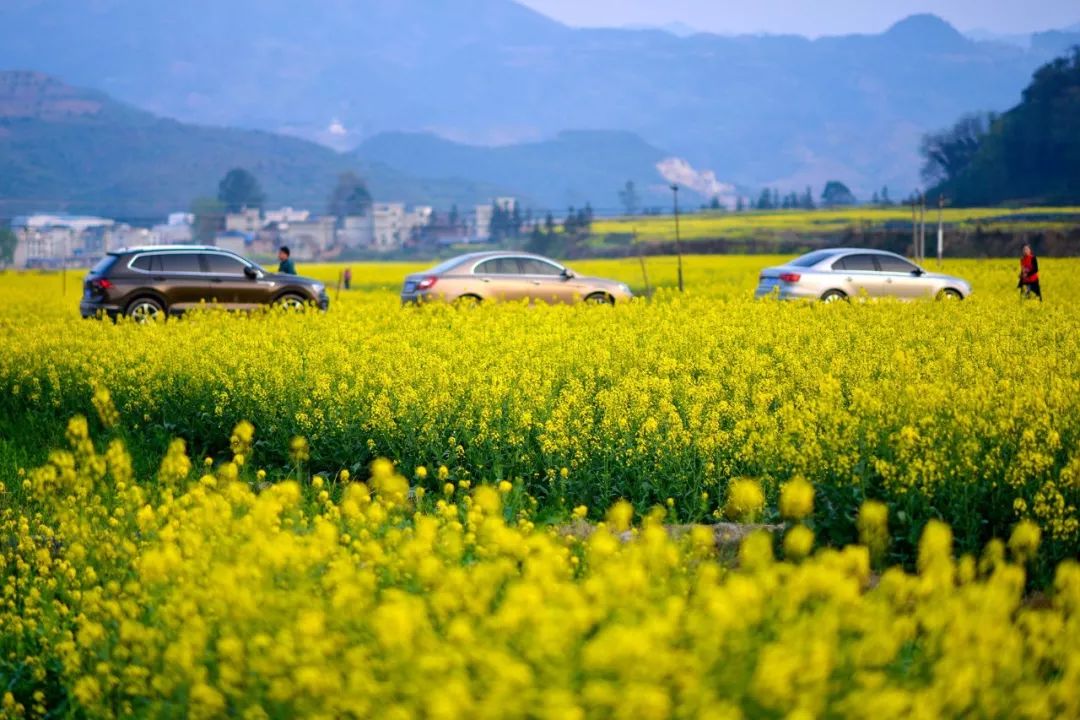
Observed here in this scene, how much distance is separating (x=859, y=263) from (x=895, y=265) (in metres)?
1.01

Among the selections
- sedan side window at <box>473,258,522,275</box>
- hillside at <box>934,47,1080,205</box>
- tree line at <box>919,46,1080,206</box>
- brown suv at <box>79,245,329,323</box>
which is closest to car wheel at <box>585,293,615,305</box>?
sedan side window at <box>473,258,522,275</box>

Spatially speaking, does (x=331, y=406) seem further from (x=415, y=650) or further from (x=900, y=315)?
(x=900, y=315)

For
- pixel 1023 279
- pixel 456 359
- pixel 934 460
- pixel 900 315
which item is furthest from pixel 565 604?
pixel 1023 279

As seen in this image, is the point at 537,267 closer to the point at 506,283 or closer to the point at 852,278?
the point at 506,283

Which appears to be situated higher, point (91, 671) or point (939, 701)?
point (939, 701)

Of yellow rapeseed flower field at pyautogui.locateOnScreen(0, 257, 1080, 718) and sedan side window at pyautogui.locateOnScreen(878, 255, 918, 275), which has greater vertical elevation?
sedan side window at pyautogui.locateOnScreen(878, 255, 918, 275)

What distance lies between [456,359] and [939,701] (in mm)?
9798

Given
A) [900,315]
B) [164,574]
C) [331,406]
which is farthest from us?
[900,315]

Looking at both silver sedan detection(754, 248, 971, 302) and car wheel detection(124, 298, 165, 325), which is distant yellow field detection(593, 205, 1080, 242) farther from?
car wheel detection(124, 298, 165, 325)

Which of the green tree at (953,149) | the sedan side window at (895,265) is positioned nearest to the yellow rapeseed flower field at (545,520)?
the sedan side window at (895,265)

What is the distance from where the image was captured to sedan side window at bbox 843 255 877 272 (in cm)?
2666

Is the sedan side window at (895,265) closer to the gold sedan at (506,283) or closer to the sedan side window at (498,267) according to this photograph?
the gold sedan at (506,283)

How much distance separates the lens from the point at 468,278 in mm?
25672

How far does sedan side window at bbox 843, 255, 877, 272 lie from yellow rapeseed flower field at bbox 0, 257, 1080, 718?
29.2 ft
